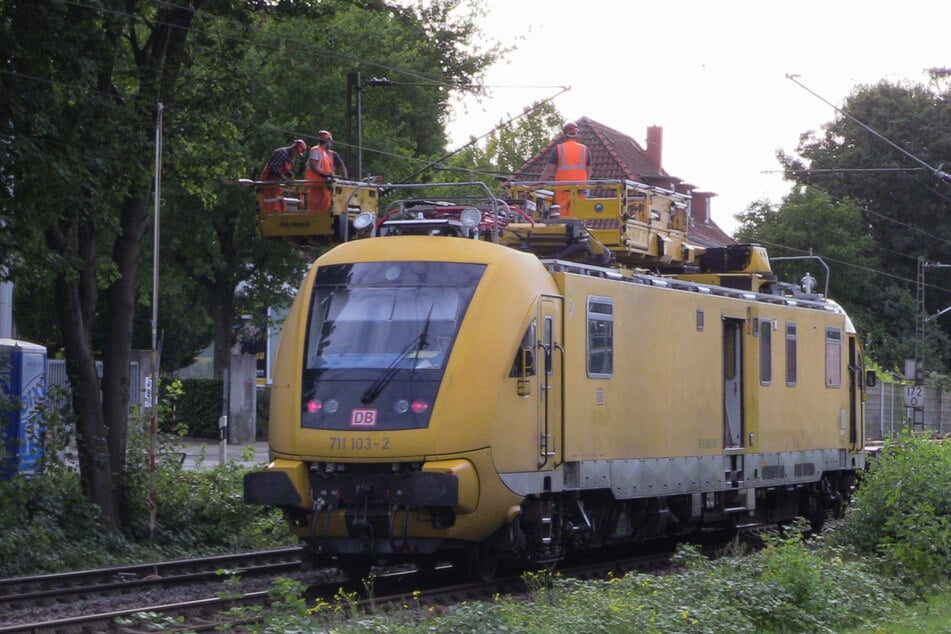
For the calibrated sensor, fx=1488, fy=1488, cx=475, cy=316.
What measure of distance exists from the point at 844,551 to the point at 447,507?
5619mm

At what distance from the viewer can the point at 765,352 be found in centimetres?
1891

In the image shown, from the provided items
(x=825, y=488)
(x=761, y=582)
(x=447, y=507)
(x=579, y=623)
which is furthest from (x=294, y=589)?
(x=825, y=488)

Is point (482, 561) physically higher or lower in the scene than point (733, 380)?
lower

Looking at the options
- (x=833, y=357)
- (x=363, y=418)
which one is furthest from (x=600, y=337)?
(x=833, y=357)

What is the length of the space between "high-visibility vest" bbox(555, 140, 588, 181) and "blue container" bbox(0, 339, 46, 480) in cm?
672

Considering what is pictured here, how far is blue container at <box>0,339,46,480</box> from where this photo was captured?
680 inches

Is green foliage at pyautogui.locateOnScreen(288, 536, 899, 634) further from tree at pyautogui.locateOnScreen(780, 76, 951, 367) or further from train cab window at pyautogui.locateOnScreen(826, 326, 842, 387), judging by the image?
tree at pyautogui.locateOnScreen(780, 76, 951, 367)

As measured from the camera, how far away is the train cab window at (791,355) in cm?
1961

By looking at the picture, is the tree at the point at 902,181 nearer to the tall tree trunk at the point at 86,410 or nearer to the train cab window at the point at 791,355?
the train cab window at the point at 791,355

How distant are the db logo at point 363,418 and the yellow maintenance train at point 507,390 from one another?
0.01 meters

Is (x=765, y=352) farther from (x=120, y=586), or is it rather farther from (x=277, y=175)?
(x=120, y=586)

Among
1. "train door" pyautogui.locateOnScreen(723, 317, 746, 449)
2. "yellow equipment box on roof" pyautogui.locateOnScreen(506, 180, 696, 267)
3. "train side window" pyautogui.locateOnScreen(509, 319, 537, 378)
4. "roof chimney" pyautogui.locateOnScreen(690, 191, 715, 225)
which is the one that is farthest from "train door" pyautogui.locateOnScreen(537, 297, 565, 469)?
"roof chimney" pyautogui.locateOnScreen(690, 191, 715, 225)

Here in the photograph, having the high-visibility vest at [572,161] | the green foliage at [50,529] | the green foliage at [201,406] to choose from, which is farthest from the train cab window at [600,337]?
the green foliage at [201,406]

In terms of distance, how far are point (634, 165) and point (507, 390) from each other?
4086 centimetres
